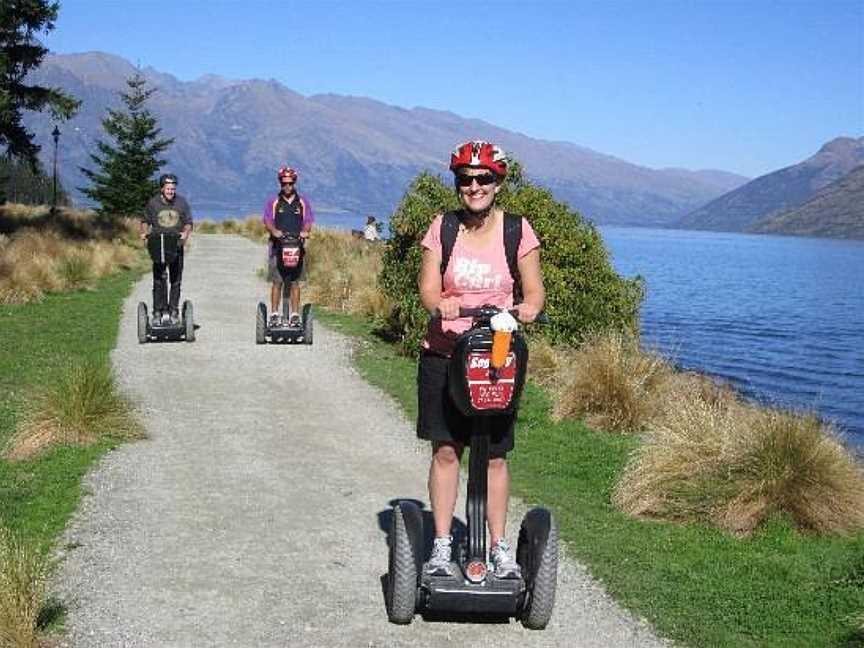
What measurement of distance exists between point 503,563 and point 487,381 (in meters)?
0.97

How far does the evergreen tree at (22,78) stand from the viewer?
2873cm

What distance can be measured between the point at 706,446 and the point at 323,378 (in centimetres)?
589

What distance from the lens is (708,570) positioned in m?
6.17

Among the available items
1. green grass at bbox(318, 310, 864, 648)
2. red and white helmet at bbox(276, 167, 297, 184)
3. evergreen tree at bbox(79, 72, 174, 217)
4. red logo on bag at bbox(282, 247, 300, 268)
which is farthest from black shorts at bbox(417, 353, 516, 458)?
evergreen tree at bbox(79, 72, 174, 217)

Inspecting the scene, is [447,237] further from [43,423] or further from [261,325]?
[261,325]

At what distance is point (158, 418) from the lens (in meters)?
9.58

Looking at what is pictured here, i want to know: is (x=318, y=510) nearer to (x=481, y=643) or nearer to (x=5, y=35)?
(x=481, y=643)

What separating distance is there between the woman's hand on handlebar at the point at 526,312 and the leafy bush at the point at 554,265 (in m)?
9.07

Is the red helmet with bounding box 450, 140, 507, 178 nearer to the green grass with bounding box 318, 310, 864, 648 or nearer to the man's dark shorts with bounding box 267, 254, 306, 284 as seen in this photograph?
the green grass with bounding box 318, 310, 864, 648

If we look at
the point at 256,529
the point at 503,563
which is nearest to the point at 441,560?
the point at 503,563

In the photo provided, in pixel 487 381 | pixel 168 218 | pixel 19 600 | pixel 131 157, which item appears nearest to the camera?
pixel 19 600

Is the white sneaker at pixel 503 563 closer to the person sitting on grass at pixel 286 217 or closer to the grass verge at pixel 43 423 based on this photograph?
the grass verge at pixel 43 423

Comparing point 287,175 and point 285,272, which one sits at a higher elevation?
point 287,175

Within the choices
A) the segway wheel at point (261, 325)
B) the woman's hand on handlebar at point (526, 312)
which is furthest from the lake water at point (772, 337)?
the woman's hand on handlebar at point (526, 312)
